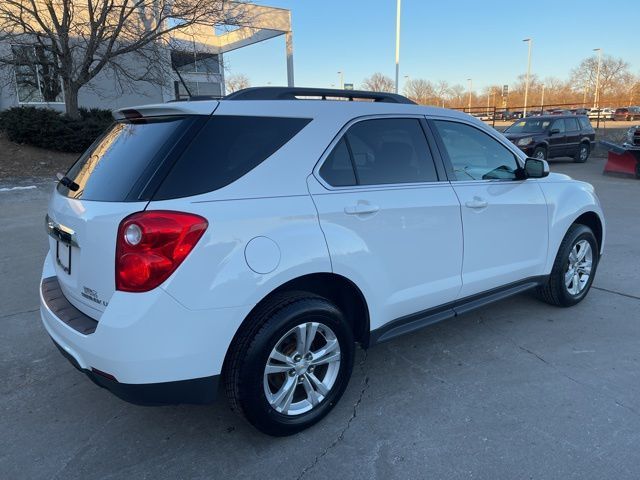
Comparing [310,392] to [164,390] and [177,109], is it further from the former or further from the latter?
[177,109]

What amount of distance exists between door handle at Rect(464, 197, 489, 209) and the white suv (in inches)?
0.6

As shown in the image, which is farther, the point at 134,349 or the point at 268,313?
the point at 268,313

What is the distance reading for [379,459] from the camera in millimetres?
2488

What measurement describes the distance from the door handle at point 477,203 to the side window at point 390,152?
0.98 ft

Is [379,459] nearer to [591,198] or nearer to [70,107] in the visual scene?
[591,198]

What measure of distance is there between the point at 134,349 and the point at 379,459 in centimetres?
134

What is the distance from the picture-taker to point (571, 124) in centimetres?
1806

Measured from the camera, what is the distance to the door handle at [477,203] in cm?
331

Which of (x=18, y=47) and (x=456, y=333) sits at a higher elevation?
(x=18, y=47)

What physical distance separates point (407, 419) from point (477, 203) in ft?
4.99

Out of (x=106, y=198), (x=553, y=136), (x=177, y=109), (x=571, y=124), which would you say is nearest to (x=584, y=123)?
(x=571, y=124)

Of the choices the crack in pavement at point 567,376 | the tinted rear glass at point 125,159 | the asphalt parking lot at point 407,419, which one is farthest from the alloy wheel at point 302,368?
the crack in pavement at point 567,376

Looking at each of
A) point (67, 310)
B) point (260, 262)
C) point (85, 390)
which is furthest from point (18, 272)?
point (260, 262)

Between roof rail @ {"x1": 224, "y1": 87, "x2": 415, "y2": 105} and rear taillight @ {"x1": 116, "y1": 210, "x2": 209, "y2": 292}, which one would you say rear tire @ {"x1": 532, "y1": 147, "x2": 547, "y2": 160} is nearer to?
roof rail @ {"x1": 224, "y1": 87, "x2": 415, "y2": 105}
